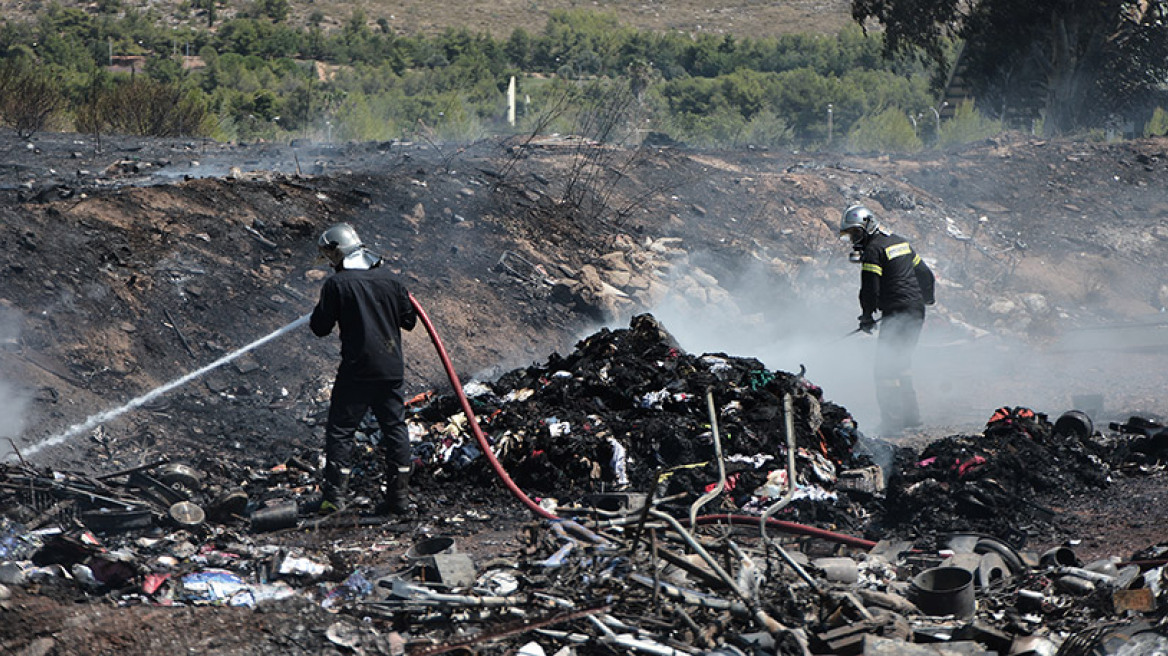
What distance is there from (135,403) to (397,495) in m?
2.91

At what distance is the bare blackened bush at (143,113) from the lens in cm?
2042

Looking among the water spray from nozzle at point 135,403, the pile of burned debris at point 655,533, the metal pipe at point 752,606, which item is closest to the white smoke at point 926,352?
the pile of burned debris at point 655,533

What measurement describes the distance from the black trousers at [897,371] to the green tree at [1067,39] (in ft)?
51.1

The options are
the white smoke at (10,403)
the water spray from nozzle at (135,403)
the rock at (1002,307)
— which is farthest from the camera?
the rock at (1002,307)

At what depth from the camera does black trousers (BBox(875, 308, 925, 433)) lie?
8.73 meters

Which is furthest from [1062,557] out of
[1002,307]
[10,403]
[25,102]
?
[25,102]

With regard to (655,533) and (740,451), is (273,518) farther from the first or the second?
(740,451)

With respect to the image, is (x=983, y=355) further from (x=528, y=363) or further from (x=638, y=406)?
(x=638, y=406)

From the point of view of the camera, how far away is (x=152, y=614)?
4.24m

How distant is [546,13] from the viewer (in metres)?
65.6

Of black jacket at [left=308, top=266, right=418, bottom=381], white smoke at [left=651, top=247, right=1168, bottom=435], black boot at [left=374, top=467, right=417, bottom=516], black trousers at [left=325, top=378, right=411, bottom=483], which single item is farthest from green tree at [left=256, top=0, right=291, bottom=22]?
black boot at [left=374, top=467, right=417, bottom=516]

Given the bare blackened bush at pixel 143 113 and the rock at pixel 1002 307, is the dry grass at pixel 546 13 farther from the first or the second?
the rock at pixel 1002 307

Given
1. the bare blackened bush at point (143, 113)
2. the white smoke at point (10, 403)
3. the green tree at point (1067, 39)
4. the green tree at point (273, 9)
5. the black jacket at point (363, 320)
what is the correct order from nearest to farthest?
the black jacket at point (363, 320), the white smoke at point (10, 403), the bare blackened bush at point (143, 113), the green tree at point (1067, 39), the green tree at point (273, 9)

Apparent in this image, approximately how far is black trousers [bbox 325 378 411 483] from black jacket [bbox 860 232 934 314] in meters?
4.09
